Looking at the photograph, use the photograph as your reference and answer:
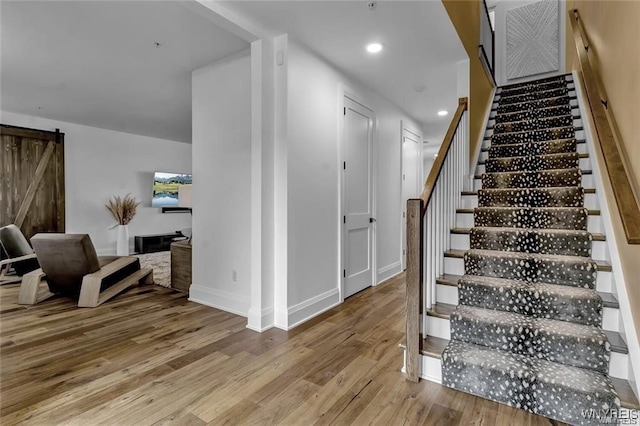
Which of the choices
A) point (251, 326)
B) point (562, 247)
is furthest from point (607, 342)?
point (251, 326)

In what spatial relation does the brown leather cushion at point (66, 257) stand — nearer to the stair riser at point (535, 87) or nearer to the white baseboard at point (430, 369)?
the white baseboard at point (430, 369)

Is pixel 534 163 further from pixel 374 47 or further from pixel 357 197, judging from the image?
pixel 374 47

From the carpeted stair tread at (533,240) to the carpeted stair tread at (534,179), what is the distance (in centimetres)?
64

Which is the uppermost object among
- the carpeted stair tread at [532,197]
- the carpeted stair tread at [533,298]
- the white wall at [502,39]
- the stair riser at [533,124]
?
the white wall at [502,39]

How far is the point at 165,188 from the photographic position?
749 cm

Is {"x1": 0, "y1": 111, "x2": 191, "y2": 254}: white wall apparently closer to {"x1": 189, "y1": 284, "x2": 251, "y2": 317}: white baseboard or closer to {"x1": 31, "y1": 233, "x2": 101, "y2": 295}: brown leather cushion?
{"x1": 31, "y1": 233, "x2": 101, "y2": 295}: brown leather cushion

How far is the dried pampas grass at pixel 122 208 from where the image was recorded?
6.50 m

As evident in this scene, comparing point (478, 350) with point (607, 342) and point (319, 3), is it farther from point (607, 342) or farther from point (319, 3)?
point (319, 3)

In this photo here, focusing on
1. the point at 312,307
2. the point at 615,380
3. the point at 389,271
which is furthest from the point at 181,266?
the point at 615,380

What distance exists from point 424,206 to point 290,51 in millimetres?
1843

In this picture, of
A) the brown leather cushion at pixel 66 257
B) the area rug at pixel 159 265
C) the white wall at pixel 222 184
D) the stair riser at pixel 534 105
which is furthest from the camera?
the area rug at pixel 159 265

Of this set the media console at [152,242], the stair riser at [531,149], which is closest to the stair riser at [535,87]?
the stair riser at [531,149]

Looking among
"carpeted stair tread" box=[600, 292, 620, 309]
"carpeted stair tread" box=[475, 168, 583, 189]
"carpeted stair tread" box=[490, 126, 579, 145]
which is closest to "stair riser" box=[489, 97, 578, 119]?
"carpeted stair tread" box=[490, 126, 579, 145]

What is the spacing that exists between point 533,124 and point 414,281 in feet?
10.3
